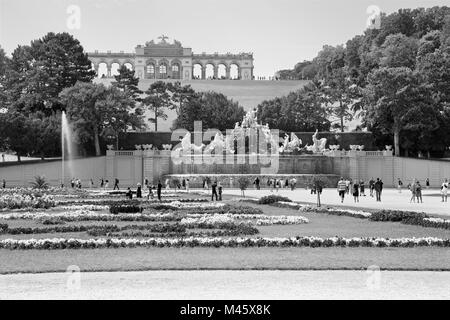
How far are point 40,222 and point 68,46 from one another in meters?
62.0

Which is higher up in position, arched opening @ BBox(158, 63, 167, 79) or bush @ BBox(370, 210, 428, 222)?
arched opening @ BBox(158, 63, 167, 79)

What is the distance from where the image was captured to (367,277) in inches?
542

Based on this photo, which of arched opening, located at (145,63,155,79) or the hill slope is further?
arched opening, located at (145,63,155,79)

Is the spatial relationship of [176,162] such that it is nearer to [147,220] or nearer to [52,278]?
[147,220]

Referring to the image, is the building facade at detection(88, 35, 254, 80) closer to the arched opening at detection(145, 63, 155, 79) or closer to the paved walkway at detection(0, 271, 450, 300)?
the arched opening at detection(145, 63, 155, 79)

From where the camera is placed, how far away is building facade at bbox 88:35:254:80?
13975 cm

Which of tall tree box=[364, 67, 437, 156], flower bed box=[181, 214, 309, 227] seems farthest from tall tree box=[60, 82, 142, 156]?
flower bed box=[181, 214, 309, 227]

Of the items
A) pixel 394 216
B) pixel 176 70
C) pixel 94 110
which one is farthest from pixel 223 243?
pixel 176 70

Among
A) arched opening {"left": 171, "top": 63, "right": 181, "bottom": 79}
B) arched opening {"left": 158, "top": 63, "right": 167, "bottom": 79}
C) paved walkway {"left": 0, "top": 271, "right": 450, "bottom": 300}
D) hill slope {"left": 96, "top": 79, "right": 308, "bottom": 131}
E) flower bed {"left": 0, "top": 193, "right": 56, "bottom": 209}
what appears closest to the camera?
paved walkway {"left": 0, "top": 271, "right": 450, "bottom": 300}

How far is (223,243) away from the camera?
18.9 meters

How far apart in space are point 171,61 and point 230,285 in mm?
128947

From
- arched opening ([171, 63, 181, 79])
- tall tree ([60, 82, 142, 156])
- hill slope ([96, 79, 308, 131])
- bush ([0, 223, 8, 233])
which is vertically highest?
arched opening ([171, 63, 181, 79])

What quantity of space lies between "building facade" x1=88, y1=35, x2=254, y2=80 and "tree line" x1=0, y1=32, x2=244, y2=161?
45.3 metres

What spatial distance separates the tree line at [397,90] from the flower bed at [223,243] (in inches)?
2052
